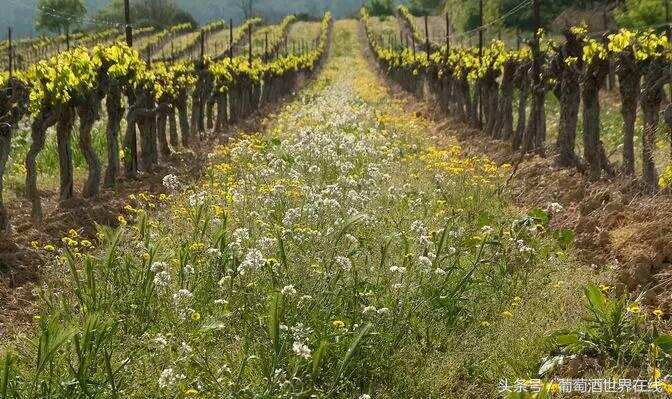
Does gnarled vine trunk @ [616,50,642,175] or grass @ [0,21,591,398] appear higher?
gnarled vine trunk @ [616,50,642,175]

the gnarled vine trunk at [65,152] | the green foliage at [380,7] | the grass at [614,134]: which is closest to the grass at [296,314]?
the gnarled vine trunk at [65,152]

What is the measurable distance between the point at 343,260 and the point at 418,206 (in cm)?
562

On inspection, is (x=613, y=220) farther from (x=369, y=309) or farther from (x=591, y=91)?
(x=369, y=309)

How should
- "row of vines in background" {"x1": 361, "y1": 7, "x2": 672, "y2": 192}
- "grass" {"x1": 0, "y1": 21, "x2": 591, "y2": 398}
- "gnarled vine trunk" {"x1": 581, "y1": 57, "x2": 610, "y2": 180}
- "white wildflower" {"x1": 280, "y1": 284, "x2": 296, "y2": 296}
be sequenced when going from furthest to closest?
"gnarled vine trunk" {"x1": 581, "y1": 57, "x2": 610, "y2": 180} → "row of vines in background" {"x1": 361, "y1": 7, "x2": 672, "y2": 192} → "white wildflower" {"x1": 280, "y1": 284, "x2": 296, "y2": 296} → "grass" {"x1": 0, "y1": 21, "x2": 591, "y2": 398}

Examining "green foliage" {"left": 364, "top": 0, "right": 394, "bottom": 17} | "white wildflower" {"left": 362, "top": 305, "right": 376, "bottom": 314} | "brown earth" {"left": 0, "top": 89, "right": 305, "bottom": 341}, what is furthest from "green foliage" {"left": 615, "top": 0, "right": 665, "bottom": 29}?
"green foliage" {"left": 364, "top": 0, "right": 394, "bottom": 17}

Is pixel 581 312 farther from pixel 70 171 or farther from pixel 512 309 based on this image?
pixel 70 171

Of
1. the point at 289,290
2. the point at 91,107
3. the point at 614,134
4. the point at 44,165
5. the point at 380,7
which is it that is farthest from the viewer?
the point at 380,7

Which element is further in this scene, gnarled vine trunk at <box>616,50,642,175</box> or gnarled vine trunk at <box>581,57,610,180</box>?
gnarled vine trunk at <box>581,57,610,180</box>

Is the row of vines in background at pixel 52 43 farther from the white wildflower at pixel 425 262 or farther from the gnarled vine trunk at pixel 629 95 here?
the white wildflower at pixel 425 262

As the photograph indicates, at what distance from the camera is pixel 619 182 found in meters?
12.0

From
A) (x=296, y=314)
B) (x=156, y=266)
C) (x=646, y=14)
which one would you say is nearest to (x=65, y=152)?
(x=156, y=266)

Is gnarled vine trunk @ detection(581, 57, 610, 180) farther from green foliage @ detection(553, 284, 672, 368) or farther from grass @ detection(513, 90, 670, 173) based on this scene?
green foliage @ detection(553, 284, 672, 368)

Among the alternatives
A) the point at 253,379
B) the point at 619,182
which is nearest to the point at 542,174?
the point at 619,182

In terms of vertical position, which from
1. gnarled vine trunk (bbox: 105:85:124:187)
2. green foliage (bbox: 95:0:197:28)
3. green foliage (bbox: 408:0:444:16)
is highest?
green foliage (bbox: 408:0:444:16)
